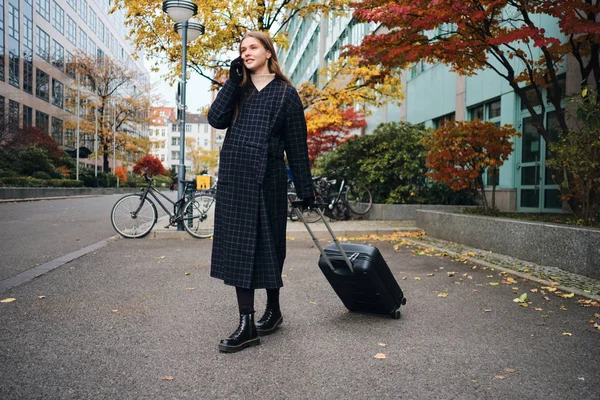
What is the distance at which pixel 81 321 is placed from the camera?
3.63 m

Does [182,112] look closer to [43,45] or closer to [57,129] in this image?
[43,45]

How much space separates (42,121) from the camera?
41.6 m

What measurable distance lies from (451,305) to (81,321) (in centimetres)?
301

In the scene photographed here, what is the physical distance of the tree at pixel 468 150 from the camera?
8844 millimetres

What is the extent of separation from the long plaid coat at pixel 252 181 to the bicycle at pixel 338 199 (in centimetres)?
867

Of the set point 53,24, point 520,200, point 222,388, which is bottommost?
point 222,388

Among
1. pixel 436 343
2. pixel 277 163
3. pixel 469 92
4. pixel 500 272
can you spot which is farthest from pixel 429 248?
pixel 469 92

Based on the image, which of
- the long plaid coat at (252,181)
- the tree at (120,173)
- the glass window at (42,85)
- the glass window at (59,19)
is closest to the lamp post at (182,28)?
the long plaid coat at (252,181)

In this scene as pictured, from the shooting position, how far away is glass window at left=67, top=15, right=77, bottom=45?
4744cm

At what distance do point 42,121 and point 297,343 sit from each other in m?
44.7

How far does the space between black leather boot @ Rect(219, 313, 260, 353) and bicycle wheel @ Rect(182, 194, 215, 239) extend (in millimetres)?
6013

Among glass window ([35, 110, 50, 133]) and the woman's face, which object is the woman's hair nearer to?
the woman's face

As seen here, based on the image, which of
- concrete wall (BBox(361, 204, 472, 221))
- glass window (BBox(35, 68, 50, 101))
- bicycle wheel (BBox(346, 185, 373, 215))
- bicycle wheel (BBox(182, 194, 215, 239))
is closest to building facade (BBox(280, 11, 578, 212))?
concrete wall (BBox(361, 204, 472, 221))

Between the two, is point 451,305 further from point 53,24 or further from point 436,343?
point 53,24
